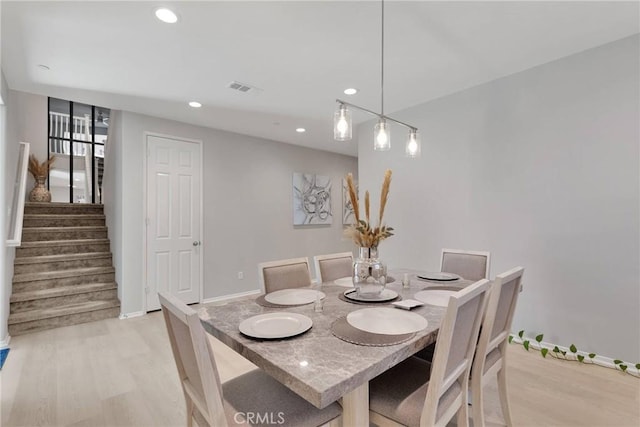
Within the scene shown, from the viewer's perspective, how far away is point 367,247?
66.7 inches

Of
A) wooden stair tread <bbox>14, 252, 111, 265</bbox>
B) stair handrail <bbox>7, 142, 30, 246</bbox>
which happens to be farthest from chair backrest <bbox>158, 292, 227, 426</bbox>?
wooden stair tread <bbox>14, 252, 111, 265</bbox>

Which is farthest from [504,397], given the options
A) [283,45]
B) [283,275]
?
[283,45]

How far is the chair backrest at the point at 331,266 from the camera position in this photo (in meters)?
2.38

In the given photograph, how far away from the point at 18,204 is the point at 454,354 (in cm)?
390

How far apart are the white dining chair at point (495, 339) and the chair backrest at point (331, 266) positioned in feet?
3.65

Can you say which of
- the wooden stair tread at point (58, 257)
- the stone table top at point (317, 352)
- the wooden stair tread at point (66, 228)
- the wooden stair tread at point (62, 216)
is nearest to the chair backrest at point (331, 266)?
the stone table top at point (317, 352)

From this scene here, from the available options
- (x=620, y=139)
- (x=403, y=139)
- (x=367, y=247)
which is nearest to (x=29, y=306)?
(x=367, y=247)

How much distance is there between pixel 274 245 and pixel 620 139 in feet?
14.0

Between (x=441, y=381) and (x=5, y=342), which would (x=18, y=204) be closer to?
(x=5, y=342)

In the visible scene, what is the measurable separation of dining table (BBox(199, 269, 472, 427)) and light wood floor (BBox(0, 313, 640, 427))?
37.8 inches

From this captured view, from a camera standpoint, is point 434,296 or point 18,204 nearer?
point 434,296

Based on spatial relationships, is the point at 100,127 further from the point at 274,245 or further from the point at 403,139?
the point at 403,139

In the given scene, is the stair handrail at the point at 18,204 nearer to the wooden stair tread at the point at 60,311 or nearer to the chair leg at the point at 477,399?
the wooden stair tread at the point at 60,311

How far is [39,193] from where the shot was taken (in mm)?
5074
